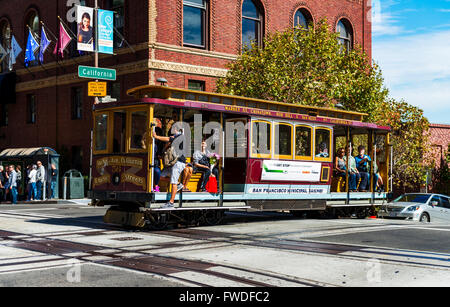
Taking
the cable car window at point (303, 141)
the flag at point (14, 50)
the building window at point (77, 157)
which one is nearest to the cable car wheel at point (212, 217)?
the cable car window at point (303, 141)

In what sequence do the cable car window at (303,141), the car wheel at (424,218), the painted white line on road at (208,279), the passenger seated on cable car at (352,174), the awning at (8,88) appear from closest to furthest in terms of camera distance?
the painted white line on road at (208,279), the cable car window at (303,141), the passenger seated on cable car at (352,174), the car wheel at (424,218), the awning at (8,88)

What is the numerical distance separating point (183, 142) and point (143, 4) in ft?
52.6

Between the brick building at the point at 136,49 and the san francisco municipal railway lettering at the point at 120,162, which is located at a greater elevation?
the brick building at the point at 136,49

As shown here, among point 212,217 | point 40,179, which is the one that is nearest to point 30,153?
point 40,179

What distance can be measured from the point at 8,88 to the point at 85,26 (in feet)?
43.7

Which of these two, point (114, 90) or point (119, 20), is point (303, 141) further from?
point (119, 20)

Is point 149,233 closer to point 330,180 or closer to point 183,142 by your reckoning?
point 183,142

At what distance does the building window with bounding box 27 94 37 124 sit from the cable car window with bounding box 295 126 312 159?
23.6 metres

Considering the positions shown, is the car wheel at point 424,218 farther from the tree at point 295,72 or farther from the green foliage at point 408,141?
the green foliage at point 408,141

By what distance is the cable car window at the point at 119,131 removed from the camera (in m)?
13.4

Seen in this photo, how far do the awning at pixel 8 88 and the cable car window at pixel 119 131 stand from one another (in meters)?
24.7

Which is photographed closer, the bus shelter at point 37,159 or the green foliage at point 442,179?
the bus shelter at point 37,159

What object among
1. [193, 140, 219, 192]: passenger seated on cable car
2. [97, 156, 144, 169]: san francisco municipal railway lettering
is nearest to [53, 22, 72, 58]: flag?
[97, 156, 144, 169]: san francisco municipal railway lettering
